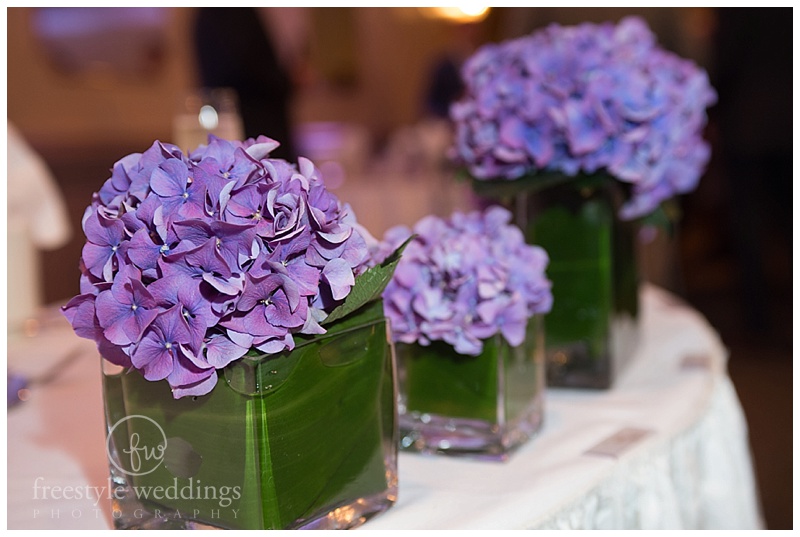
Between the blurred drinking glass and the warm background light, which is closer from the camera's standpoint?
the blurred drinking glass

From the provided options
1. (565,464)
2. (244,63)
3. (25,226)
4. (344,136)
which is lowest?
(344,136)

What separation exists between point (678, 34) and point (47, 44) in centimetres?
345

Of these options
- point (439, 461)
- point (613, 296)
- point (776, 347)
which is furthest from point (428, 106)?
point (439, 461)

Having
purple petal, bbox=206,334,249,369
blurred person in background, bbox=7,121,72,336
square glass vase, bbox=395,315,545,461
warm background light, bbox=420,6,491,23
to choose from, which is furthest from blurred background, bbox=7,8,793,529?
purple petal, bbox=206,334,249,369

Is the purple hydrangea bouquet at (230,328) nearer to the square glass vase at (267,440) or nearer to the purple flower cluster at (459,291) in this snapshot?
the square glass vase at (267,440)

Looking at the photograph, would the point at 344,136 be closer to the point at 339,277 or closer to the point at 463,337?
the point at 463,337

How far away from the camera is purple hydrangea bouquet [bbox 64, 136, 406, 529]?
0.58 m

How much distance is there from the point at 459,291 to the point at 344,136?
4.23 meters

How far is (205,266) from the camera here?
1.91ft

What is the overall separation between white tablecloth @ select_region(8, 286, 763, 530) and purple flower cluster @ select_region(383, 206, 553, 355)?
0.44 feet

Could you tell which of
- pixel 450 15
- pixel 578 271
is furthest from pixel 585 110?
pixel 450 15

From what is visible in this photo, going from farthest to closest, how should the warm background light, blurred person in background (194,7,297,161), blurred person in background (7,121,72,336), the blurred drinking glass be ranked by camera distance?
the warm background light, blurred person in background (194,7,297,161), the blurred drinking glass, blurred person in background (7,121,72,336)

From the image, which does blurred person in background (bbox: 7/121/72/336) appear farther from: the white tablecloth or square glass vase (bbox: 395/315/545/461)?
square glass vase (bbox: 395/315/545/461)

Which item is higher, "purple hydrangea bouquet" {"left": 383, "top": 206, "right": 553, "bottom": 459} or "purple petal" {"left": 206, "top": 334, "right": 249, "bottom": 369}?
"purple petal" {"left": 206, "top": 334, "right": 249, "bottom": 369}
